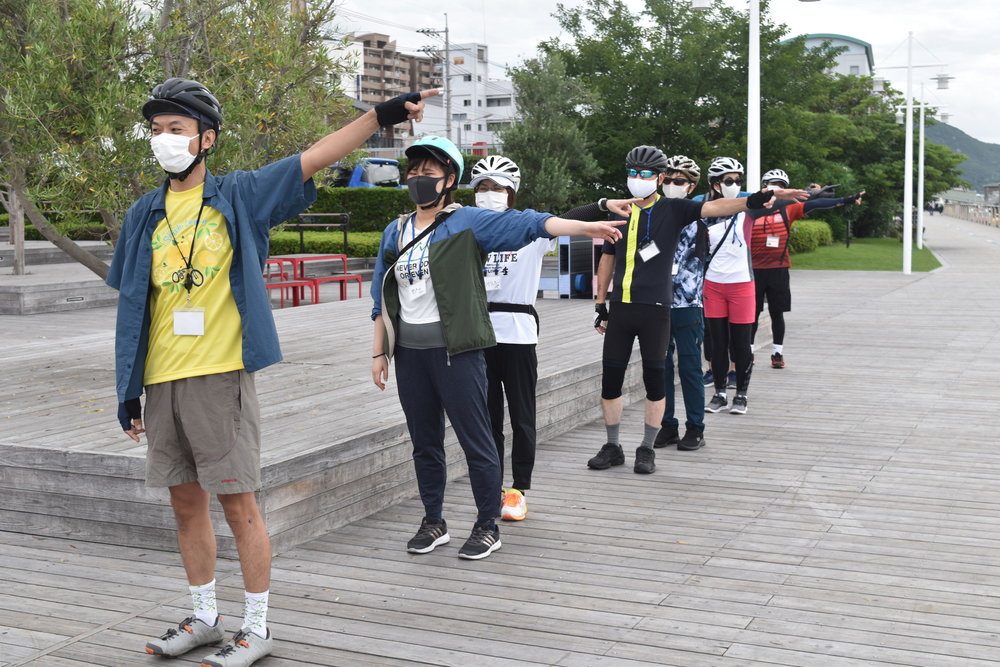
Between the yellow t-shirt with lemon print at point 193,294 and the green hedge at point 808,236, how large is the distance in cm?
3260

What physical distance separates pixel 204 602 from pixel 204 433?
0.69 metres

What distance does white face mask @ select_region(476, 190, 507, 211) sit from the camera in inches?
218

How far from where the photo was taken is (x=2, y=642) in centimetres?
409

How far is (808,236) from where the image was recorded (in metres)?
37.9

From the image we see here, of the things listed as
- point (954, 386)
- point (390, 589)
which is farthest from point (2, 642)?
point (954, 386)

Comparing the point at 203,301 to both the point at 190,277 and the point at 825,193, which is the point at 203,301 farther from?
the point at 825,193

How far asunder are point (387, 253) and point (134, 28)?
12.6 feet

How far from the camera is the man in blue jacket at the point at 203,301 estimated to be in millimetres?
3730

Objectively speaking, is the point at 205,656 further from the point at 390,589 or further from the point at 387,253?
the point at 387,253

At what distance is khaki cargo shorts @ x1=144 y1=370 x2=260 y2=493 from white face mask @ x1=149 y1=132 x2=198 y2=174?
2.36 ft

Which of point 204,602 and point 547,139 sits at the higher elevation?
point 547,139

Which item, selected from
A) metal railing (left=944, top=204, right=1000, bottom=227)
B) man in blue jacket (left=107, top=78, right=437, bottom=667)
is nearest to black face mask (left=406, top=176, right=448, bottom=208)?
man in blue jacket (left=107, top=78, right=437, bottom=667)

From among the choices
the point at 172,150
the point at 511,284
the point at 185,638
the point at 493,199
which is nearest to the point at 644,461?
the point at 511,284

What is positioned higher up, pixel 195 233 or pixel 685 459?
pixel 195 233
